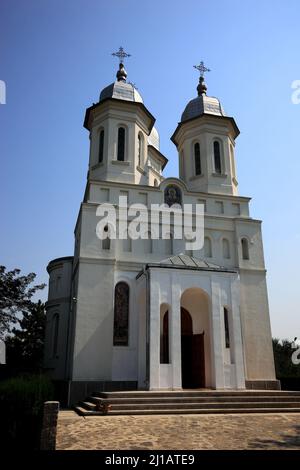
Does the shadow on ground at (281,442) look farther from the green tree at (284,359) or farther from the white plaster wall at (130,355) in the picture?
the green tree at (284,359)

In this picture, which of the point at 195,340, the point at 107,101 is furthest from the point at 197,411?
the point at 107,101

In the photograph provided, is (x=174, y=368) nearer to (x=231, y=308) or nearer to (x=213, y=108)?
(x=231, y=308)

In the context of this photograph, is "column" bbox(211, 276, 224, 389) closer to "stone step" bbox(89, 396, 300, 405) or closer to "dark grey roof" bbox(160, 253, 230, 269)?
"dark grey roof" bbox(160, 253, 230, 269)

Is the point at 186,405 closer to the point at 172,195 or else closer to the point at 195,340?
the point at 195,340

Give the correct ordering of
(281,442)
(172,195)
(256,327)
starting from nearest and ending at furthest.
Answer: (281,442)
(256,327)
(172,195)

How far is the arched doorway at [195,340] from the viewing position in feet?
55.4

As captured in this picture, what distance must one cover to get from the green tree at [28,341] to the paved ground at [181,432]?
24378 mm

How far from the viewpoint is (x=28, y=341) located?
35344mm

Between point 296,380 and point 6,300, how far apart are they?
1930 cm

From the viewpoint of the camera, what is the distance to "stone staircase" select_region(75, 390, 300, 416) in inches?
479

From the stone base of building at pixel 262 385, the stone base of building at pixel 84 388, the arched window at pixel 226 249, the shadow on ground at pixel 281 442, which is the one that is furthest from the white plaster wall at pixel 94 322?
the shadow on ground at pixel 281 442

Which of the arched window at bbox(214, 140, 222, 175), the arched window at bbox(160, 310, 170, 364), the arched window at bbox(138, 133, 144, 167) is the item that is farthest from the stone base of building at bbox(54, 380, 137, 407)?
the arched window at bbox(214, 140, 222, 175)

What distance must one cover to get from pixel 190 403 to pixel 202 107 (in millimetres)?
16876
